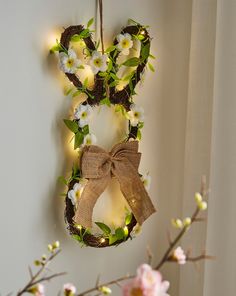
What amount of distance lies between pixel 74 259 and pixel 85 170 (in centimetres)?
32

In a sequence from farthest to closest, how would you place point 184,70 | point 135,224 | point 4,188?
point 184,70
point 135,224
point 4,188

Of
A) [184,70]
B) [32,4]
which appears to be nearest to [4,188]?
[32,4]

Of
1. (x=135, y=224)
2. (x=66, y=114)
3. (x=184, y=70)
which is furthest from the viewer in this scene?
(x=184, y=70)

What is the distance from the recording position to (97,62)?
4.79 feet

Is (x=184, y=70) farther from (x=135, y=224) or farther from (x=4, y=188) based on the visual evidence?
(x=4, y=188)

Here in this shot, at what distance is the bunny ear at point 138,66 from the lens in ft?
5.09

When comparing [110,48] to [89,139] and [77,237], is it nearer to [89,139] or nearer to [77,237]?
[89,139]

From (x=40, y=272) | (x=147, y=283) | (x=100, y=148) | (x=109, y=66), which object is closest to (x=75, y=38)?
(x=109, y=66)

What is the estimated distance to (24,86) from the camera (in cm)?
139

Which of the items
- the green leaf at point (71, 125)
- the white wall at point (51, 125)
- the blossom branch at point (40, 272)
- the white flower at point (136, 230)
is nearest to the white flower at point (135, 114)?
the white wall at point (51, 125)

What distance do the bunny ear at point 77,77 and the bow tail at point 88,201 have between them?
10.1 inches

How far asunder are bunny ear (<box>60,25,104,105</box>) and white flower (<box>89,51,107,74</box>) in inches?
1.2

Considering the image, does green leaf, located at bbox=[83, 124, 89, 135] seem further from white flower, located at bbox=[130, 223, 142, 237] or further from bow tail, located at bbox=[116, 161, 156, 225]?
white flower, located at bbox=[130, 223, 142, 237]

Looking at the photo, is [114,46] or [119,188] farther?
[119,188]
